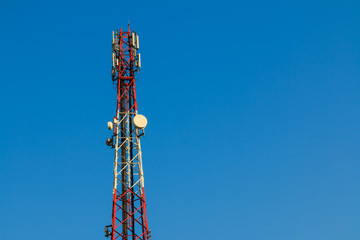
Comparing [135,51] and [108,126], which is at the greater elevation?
[135,51]

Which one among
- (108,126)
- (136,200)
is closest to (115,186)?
(136,200)

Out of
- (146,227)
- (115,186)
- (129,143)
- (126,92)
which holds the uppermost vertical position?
(126,92)

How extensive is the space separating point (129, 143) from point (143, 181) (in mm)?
4418

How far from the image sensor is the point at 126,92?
207 ft

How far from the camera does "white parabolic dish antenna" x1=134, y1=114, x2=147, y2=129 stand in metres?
60.4

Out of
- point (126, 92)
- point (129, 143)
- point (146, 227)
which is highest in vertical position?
point (126, 92)

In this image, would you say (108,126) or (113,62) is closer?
(108,126)

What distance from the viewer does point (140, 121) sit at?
60594mm

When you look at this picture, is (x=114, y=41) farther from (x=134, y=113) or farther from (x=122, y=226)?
(x=122, y=226)

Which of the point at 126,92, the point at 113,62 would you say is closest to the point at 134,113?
the point at 126,92

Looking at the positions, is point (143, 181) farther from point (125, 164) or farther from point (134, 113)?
point (134, 113)

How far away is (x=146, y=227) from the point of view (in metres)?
57.7

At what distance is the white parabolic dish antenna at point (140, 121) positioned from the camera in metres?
60.4

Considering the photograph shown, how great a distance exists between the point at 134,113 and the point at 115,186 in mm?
8570
